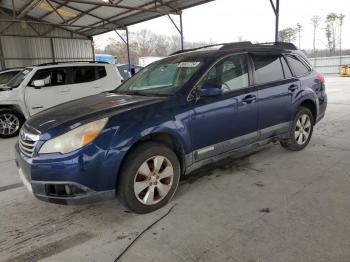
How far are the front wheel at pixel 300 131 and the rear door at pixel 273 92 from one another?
0.23 metres

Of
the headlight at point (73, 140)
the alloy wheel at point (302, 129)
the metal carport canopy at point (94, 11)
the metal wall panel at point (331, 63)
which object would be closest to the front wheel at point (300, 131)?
the alloy wheel at point (302, 129)

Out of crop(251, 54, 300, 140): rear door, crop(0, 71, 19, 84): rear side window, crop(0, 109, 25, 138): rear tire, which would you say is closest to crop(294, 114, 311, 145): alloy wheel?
crop(251, 54, 300, 140): rear door

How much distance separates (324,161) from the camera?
4.42 m

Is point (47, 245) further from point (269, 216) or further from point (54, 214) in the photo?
point (269, 216)

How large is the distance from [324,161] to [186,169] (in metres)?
2.30

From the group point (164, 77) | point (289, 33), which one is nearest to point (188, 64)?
point (164, 77)

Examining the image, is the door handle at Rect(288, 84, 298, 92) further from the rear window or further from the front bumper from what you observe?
the rear window

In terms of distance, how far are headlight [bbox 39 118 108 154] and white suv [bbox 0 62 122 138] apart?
5.16 meters

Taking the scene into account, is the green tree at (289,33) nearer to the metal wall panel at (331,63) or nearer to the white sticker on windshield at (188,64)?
the metal wall panel at (331,63)

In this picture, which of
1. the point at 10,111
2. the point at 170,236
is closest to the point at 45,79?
the point at 10,111

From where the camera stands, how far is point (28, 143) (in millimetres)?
2920

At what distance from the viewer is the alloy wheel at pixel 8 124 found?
722 centimetres

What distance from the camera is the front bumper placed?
104 inches

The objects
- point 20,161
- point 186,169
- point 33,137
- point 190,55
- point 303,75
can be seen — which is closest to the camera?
point 33,137
